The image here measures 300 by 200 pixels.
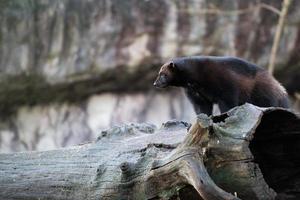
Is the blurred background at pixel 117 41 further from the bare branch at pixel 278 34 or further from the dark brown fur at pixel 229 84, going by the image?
the dark brown fur at pixel 229 84

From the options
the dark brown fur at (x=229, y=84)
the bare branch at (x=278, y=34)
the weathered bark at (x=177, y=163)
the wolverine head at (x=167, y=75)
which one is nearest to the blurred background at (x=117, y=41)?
the bare branch at (x=278, y=34)

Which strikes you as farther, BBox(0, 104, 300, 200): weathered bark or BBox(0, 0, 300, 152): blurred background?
BBox(0, 0, 300, 152): blurred background

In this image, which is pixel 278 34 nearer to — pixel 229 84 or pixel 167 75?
pixel 167 75

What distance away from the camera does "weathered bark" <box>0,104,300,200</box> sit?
10.00 ft

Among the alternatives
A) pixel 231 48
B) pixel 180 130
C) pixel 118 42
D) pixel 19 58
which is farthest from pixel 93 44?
pixel 180 130

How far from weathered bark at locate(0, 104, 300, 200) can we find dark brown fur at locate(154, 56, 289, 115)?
2.93 feet

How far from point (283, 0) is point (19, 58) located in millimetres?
2677

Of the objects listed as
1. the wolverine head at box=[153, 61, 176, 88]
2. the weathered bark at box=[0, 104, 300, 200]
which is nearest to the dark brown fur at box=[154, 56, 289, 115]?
the wolverine head at box=[153, 61, 176, 88]

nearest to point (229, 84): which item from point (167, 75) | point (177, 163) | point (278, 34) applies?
point (167, 75)

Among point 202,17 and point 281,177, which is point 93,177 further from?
point 202,17

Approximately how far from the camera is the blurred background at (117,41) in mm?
7758

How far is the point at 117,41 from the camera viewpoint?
7770mm

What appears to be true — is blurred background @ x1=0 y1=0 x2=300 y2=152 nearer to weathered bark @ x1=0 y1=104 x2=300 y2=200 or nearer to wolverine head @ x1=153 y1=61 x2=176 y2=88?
wolverine head @ x1=153 y1=61 x2=176 y2=88

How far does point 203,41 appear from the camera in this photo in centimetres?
782
